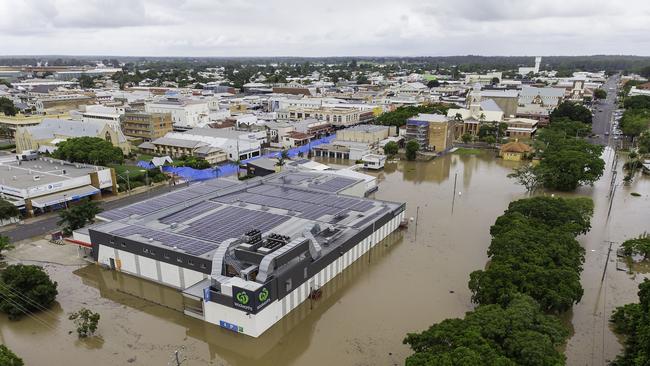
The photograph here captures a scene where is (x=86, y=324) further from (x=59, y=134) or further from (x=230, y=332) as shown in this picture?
(x=59, y=134)

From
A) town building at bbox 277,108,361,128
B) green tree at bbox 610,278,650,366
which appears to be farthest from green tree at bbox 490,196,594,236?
town building at bbox 277,108,361,128

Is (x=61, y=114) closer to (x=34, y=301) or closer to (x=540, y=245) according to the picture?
(x=34, y=301)

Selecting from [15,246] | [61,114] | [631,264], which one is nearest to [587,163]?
[631,264]

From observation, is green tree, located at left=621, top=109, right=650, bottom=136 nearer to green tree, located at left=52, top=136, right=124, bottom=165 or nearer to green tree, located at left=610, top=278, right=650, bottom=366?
green tree, located at left=610, top=278, right=650, bottom=366

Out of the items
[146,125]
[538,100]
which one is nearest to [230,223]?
[146,125]

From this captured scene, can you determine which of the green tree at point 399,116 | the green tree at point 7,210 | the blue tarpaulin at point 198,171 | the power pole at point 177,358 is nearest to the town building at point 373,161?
the blue tarpaulin at point 198,171
